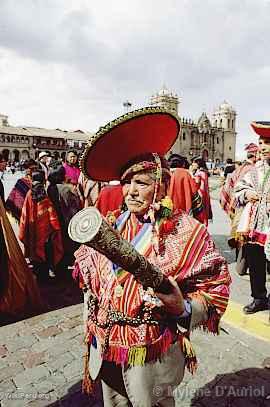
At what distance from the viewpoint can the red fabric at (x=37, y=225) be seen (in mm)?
5340

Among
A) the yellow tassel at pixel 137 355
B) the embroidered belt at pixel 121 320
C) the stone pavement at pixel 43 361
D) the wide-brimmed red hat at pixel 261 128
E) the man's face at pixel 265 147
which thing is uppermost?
the wide-brimmed red hat at pixel 261 128

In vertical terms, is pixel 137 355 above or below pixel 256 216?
below

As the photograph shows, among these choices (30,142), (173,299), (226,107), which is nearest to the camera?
(173,299)

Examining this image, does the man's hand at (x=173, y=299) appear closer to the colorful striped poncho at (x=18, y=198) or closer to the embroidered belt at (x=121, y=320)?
→ the embroidered belt at (x=121, y=320)

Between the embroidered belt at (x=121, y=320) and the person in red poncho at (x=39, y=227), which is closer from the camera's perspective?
the embroidered belt at (x=121, y=320)

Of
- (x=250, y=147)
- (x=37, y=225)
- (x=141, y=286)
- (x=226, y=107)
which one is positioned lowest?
(x=37, y=225)

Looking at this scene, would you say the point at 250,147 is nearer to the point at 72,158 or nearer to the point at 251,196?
the point at 251,196

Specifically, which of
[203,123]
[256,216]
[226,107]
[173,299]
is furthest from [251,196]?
[226,107]

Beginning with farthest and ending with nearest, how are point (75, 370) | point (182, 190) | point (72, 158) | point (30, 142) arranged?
point (30, 142)
point (72, 158)
point (182, 190)
point (75, 370)

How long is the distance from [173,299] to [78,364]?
2278 mm

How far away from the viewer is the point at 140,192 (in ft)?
5.55

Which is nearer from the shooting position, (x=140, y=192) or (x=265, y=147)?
(x=140, y=192)

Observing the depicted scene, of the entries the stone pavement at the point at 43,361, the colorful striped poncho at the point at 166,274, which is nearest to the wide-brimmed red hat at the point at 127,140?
the colorful striped poncho at the point at 166,274

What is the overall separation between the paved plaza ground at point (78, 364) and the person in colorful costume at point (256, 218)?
0.30 meters
